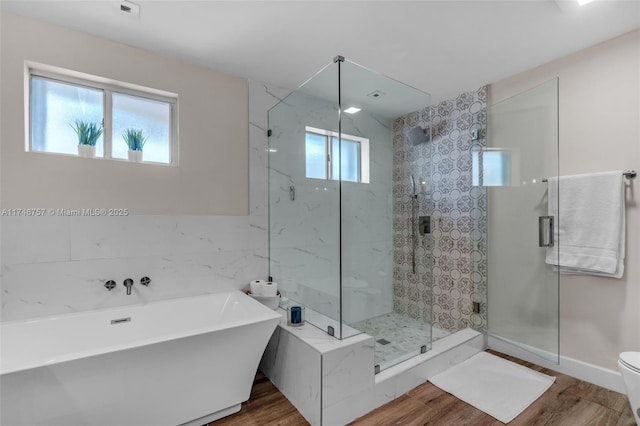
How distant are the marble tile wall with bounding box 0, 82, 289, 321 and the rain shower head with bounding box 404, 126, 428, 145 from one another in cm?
130

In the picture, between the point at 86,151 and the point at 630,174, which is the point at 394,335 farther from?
the point at 86,151

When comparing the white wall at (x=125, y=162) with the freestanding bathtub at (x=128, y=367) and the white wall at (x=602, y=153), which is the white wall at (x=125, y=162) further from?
the white wall at (x=602, y=153)

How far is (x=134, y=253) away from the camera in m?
2.24

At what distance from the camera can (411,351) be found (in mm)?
2330

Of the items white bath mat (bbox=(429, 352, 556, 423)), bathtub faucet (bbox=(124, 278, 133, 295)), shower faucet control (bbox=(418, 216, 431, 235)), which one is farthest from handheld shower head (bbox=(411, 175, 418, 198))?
bathtub faucet (bbox=(124, 278, 133, 295))

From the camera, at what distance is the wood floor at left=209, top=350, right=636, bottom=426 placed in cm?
184

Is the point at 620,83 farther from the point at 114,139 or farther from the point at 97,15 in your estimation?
the point at 114,139

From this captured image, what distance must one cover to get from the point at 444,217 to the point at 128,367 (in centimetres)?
287

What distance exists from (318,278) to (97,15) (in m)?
2.33

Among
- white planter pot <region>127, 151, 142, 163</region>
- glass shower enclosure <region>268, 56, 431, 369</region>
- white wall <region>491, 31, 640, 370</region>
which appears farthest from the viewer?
white planter pot <region>127, 151, 142, 163</region>

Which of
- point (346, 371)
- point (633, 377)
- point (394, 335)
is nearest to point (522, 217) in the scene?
point (633, 377)

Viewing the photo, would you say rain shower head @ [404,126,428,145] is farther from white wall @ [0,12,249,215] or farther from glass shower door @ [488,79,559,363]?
white wall @ [0,12,249,215]

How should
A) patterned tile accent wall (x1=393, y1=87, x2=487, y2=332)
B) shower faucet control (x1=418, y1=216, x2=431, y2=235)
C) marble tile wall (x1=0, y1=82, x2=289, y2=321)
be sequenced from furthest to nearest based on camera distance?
1. shower faucet control (x1=418, y1=216, x2=431, y2=235)
2. patterned tile accent wall (x1=393, y1=87, x2=487, y2=332)
3. marble tile wall (x1=0, y1=82, x2=289, y2=321)

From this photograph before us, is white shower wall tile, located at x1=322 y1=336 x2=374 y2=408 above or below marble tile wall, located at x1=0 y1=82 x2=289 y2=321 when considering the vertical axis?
below
